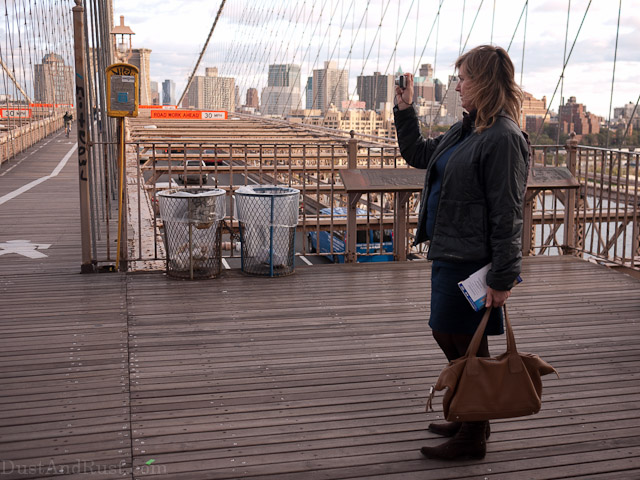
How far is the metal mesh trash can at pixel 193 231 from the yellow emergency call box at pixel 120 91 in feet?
2.25

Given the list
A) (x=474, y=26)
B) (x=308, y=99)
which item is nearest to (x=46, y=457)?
(x=474, y=26)

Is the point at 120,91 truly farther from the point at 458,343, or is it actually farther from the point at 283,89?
the point at 283,89

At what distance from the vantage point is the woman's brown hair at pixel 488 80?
7.45ft

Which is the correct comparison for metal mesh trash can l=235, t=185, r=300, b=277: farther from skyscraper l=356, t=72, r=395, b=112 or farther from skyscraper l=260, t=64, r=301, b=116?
skyscraper l=260, t=64, r=301, b=116

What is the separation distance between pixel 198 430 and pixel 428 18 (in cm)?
1388

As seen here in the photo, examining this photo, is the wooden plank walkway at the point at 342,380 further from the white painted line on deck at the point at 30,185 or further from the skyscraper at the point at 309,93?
the skyscraper at the point at 309,93

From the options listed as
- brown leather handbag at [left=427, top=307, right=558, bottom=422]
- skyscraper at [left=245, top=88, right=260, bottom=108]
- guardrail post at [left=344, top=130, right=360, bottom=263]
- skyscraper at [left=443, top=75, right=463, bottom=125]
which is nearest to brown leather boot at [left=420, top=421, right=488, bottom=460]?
brown leather handbag at [left=427, top=307, right=558, bottom=422]

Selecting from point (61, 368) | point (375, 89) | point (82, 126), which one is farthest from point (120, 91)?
point (375, 89)

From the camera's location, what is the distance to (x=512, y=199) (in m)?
2.29

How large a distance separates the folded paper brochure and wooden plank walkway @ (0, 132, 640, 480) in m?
0.63

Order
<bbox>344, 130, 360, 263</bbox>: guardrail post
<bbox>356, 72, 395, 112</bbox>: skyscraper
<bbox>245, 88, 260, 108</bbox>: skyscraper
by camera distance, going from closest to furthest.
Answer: <bbox>344, 130, 360, 263</bbox>: guardrail post, <bbox>356, 72, 395, 112</bbox>: skyscraper, <bbox>245, 88, 260, 108</bbox>: skyscraper

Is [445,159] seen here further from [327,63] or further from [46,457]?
[327,63]

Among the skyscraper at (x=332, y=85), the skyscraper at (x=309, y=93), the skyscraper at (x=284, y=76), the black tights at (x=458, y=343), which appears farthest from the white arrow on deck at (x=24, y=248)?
the skyscraper at (x=284, y=76)

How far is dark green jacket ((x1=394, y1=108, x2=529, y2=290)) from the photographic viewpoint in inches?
89.9
